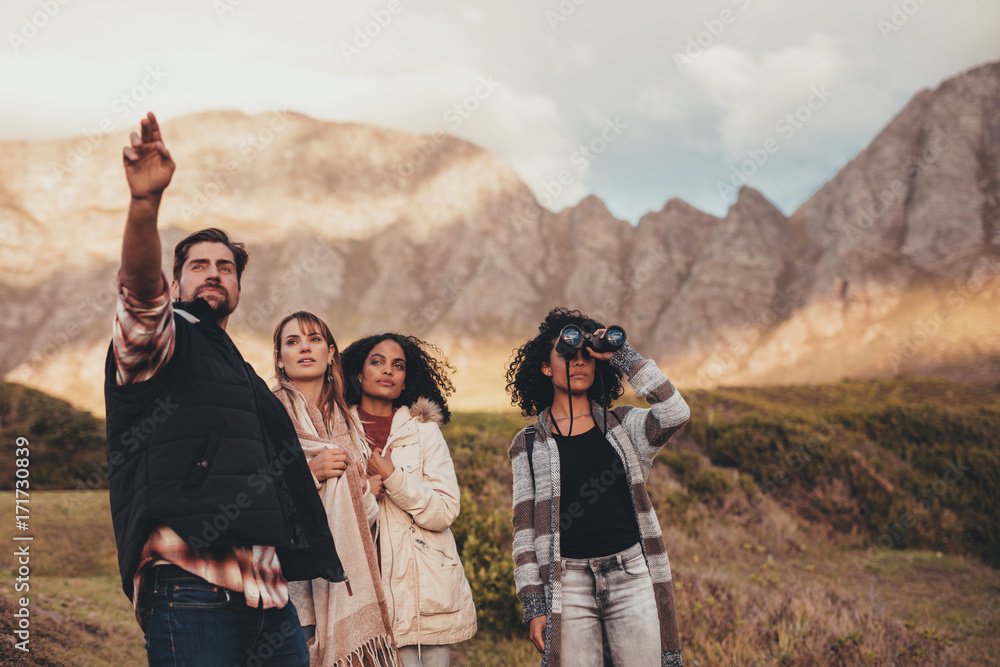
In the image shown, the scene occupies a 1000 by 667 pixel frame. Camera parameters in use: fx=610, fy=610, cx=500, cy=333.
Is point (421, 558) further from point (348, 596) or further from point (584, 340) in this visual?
point (584, 340)

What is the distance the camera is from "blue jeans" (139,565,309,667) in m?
1.83

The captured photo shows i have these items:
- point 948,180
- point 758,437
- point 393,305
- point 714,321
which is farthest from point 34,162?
point 948,180

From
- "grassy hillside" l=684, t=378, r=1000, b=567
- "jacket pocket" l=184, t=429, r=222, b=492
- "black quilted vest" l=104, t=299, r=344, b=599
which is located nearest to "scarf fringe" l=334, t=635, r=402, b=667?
"black quilted vest" l=104, t=299, r=344, b=599

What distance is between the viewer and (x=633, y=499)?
3.10 meters

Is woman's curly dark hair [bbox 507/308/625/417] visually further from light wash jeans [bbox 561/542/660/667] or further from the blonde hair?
the blonde hair

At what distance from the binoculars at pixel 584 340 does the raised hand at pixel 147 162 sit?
2.02 meters

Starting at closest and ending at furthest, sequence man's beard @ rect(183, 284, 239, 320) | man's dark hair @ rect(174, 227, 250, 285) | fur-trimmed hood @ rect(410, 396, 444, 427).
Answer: man's beard @ rect(183, 284, 239, 320) → man's dark hair @ rect(174, 227, 250, 285) → fur-trimmed hood @ rect(410, 396, 444, 427)

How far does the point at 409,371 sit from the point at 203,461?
6.51 feet

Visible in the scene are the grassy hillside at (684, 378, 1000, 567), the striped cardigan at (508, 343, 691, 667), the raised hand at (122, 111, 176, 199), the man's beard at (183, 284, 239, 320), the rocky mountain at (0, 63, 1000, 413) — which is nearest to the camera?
the raised hand at (122, 111, 176, 199)

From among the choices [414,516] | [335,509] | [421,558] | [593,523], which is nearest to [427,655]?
[421,558]

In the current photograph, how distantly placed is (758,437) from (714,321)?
1845 inches

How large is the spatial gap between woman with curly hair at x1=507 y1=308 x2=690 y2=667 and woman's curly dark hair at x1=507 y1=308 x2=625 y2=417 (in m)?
0.17

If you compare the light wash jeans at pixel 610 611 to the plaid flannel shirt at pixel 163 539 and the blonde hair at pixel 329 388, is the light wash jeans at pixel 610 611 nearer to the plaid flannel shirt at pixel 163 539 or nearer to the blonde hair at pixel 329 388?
the blonde hair at pixel 329 388

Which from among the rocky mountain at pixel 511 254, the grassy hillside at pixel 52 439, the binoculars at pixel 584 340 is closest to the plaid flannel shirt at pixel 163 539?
the binoculars at pixel 584 340
